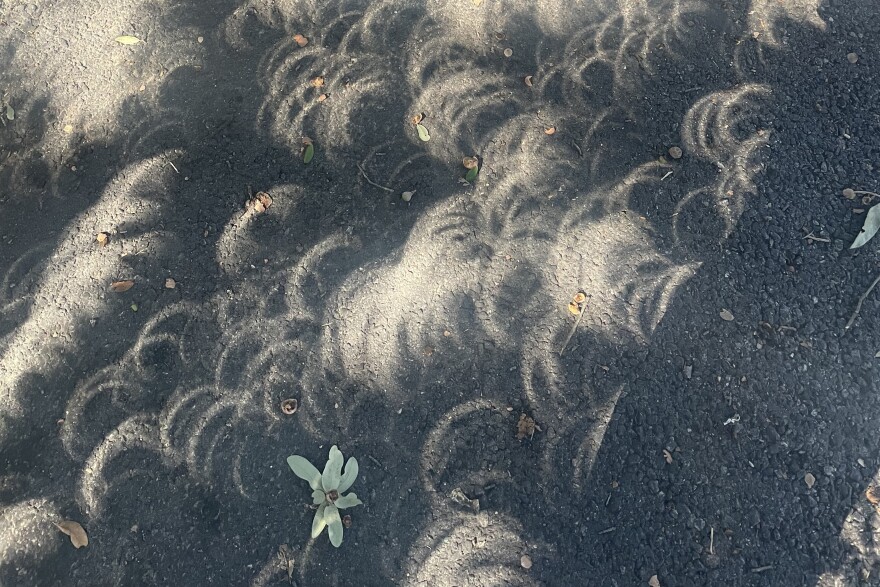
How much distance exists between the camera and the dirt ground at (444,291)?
1.78 m

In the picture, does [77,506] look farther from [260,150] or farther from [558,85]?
[558,85]

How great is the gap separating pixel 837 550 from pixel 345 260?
188 cm

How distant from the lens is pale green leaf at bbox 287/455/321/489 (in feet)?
5.90

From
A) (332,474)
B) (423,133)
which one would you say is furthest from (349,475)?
(423,133)

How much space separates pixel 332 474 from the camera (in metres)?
1.80

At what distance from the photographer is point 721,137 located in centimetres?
207

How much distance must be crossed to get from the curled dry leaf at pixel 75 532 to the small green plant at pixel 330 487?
72 cm

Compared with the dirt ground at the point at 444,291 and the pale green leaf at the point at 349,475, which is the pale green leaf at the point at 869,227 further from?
the pale green leaf at the point at 349,475

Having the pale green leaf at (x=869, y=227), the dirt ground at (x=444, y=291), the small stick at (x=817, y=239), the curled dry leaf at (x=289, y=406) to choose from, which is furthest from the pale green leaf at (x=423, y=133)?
the pale green leaf at (x=869, y=227)

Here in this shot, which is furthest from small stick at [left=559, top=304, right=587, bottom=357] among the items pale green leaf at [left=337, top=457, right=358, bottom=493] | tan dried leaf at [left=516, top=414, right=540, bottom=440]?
pale green leaf at [left=337, top=457, right=358, bottom=493]

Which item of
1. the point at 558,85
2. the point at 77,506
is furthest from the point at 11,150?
the point at 558,85

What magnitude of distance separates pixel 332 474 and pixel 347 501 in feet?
0.33

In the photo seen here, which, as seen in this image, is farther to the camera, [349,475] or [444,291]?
[444,291]

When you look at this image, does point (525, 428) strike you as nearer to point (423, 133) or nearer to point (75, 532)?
point (423, 133)
